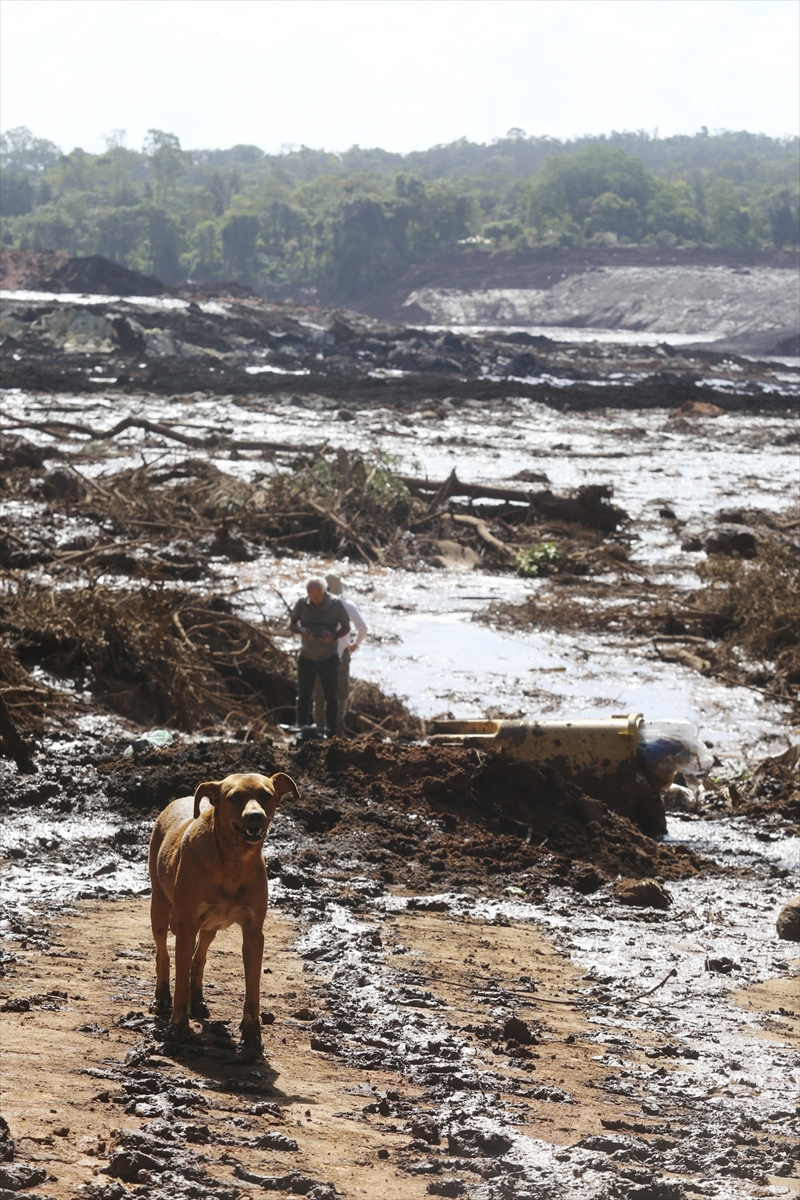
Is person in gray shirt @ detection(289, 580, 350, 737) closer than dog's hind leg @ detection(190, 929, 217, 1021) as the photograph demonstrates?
No

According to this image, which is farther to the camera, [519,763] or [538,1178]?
[519,763]

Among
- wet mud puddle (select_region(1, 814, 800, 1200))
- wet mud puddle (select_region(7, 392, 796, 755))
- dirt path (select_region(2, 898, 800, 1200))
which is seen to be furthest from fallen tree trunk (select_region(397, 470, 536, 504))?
dirt path (select_region(2, 898, 800, 1200))

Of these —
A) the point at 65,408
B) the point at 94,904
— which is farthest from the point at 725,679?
the point at 65,408

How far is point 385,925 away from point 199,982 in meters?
1.88

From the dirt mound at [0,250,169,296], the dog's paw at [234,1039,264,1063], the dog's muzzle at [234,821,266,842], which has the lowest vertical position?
the dog's paw at [234,1039,264,1063]

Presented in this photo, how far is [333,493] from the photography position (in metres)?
19.3

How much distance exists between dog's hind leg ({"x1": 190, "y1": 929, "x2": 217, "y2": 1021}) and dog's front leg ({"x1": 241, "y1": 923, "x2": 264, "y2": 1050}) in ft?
0.90

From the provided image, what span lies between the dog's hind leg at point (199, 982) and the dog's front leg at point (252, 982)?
27 cm

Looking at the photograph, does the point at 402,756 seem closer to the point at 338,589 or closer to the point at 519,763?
the point at 519,763

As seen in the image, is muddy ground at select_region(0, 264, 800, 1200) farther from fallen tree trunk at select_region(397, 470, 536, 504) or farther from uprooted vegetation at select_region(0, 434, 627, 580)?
fallen tree trunk at select_region(397, 470, 536, 504)

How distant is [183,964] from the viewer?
391 centimetres

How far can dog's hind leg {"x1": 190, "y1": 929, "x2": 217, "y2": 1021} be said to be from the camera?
4.23 metres

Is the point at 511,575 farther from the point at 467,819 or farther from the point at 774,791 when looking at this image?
the point at 467,819

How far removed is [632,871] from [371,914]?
1830mm
